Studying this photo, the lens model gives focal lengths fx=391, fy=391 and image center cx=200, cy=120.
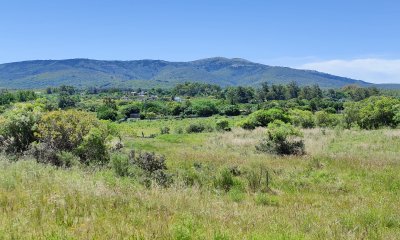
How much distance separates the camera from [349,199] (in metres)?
9.98

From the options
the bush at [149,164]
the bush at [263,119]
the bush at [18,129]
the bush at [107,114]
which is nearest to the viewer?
the bush at [149,164]

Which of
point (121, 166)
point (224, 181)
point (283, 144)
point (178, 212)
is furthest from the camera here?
point (283, 144)

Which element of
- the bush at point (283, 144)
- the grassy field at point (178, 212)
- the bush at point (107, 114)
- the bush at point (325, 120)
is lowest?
the bush at point (107, 114)

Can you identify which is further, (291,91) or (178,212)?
(291,91)

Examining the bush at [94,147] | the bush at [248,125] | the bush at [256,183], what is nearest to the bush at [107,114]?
the bush at [248,125]

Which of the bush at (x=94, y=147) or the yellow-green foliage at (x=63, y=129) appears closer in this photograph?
the bush at (x=94, y=147)

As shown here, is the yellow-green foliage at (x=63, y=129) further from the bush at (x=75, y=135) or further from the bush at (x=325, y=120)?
the bush at (x=325, y=120)

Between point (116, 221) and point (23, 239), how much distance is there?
1340mm

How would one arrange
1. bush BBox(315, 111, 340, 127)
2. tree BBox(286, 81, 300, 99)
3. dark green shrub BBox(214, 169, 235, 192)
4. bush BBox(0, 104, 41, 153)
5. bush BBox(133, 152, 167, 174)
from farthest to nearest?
1. tree BBox(286, 81, 300, 99)
2. bush BBox(315, 111, 340, 127)
3. bush BBox(0, 104, 41, 153)
4. bush BBox(133, 152, 167, 174)
5. dark green shrub BBox(214, 169, 235, 192)

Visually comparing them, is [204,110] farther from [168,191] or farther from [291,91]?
[168,191]

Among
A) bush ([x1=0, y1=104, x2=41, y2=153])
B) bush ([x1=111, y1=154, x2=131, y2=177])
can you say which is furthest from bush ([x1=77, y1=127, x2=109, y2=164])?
bush ([x1=0, y1=104, x2=41, y2=153])

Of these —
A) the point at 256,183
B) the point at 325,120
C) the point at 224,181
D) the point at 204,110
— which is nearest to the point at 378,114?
the point at 325,120

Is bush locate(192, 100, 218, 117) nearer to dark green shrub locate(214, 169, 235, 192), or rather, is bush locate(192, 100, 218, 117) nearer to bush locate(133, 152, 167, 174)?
bush locate(133, 152, 167, 174)

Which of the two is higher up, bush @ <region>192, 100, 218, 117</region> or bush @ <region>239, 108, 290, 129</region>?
bush @ <region>239, 108, 290, 129</region>
